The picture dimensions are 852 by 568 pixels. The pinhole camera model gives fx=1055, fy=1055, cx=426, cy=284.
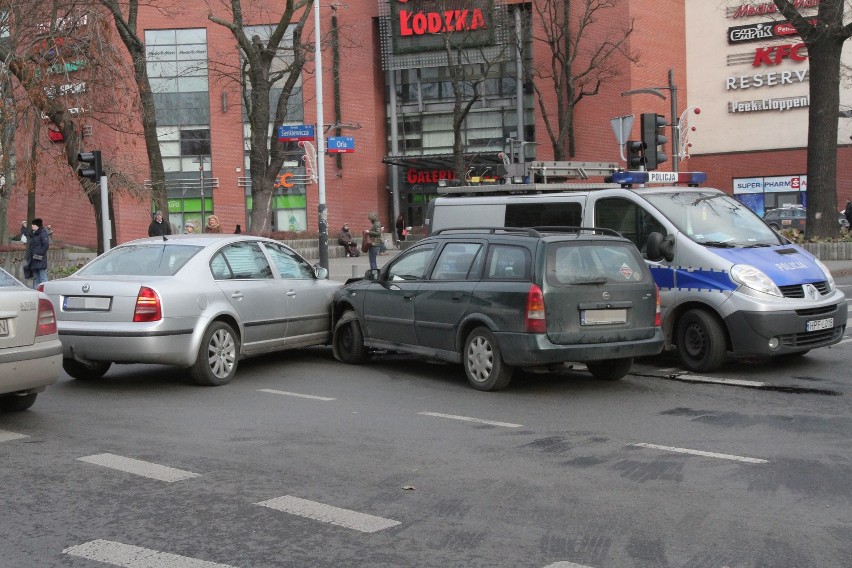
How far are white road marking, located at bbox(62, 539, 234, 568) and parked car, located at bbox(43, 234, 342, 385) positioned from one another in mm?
4887

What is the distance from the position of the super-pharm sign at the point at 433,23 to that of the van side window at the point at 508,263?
3608 centimetres

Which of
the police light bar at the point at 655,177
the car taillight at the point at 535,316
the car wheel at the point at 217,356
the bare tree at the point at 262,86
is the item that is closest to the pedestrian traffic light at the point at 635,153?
the police light bar at the point at 655,177

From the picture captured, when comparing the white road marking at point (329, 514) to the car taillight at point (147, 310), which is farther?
the car taillight at point (147, 310)

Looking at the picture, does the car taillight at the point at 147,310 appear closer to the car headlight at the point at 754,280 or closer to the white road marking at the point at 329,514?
the white road marking at the point at 329,514

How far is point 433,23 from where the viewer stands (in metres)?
49.8

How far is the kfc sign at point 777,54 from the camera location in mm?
52438

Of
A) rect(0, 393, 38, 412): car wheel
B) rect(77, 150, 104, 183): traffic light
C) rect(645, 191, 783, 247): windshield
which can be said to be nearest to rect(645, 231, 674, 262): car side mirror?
rect(645, 191, 783, 247): windshield

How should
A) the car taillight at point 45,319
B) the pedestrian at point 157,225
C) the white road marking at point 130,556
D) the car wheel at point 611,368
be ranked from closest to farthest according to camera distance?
the white road marking at point 130,556
the car taillight at point 45,319
the car wheel at point 611,368
the pedestrian at point 157,225

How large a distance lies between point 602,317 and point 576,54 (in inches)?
1511

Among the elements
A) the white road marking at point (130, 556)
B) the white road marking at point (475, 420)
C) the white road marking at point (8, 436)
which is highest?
the white road marking at point (8, 436)

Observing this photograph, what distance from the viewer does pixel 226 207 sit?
51.4 m

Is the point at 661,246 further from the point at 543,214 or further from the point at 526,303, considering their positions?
the point at 526,303

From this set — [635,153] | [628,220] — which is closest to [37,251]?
[635,153]

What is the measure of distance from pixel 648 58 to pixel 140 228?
83.9 feet
